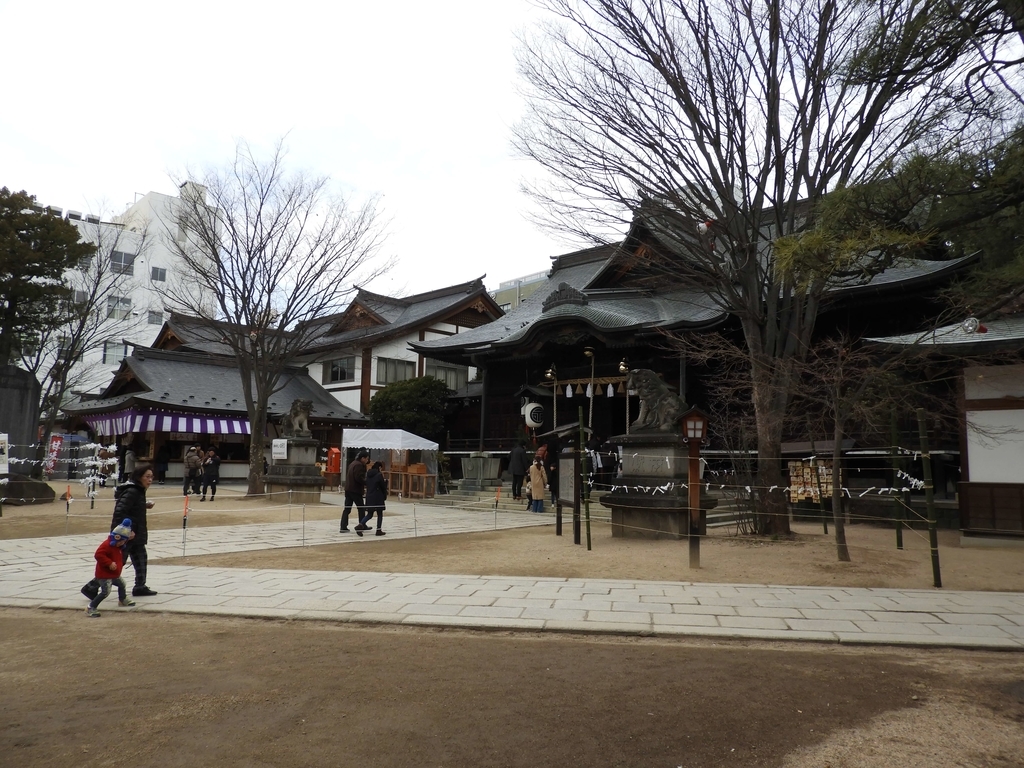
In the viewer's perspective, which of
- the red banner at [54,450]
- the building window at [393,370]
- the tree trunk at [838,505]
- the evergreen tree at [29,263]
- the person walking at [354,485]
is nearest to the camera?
the tree trunk at [838,505]

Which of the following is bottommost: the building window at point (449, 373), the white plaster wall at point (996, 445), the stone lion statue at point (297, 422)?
the white plaster wall at point (996, 445)

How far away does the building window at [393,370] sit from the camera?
31.9 m

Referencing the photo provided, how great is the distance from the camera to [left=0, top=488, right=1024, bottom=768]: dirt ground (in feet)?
11.2

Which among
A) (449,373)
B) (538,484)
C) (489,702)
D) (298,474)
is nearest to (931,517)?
(489,702)

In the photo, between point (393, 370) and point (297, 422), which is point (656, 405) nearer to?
point (297, 422)

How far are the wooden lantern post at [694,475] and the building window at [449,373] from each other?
21.5m

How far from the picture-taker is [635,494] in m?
11.6

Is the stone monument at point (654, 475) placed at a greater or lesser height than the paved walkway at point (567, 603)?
greater

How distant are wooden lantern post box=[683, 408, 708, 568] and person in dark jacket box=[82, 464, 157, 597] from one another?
249 inches

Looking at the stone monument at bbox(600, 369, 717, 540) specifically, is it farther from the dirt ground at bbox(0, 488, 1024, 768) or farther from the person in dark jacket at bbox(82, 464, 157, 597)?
the person in dark jacket at bbox(82, 464, 157, 597)

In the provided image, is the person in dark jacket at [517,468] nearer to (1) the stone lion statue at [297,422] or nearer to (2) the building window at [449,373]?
(1) the stone lion statue at [297,422]

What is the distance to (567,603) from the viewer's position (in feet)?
22.6

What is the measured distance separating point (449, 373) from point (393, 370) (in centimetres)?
264

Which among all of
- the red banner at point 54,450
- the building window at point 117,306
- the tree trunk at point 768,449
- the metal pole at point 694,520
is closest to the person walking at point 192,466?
the building window at point 117,306
